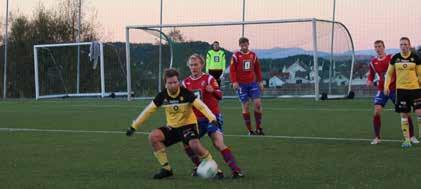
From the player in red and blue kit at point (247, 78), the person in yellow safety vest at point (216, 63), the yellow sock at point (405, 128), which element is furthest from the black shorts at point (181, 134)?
the person in yellow safety vest at point (216, 63)

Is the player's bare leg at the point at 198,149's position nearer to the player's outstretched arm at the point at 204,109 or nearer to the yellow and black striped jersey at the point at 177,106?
the yellow and black striped jersey at the point at 177,106

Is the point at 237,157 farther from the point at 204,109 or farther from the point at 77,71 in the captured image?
the point at 77,71

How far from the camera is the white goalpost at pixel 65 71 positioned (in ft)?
123

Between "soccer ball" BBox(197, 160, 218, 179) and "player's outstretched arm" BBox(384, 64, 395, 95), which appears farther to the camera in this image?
"player's outstretched arm" BBox(384, 64, 395, 95)

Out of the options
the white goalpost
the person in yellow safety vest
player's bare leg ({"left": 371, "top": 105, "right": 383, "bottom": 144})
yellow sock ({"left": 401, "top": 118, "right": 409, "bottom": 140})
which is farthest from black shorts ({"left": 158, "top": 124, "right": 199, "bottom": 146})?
the white goalpost

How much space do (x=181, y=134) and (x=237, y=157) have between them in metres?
2.20

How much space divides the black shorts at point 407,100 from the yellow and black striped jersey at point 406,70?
0.08 metres

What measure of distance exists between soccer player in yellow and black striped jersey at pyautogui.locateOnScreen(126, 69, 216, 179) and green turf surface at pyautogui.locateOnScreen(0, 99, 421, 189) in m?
0.39

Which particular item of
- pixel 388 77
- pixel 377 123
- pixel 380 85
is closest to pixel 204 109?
pixel 388 77

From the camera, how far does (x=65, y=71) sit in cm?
3897

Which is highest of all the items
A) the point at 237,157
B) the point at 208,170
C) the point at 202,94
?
the point at 202,94

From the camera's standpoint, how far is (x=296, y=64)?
29250 mm

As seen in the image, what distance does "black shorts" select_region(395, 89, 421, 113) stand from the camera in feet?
43.7

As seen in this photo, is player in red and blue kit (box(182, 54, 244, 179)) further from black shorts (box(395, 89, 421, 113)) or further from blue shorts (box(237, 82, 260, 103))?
blue shorts (box(237, 82, 260, 103))
